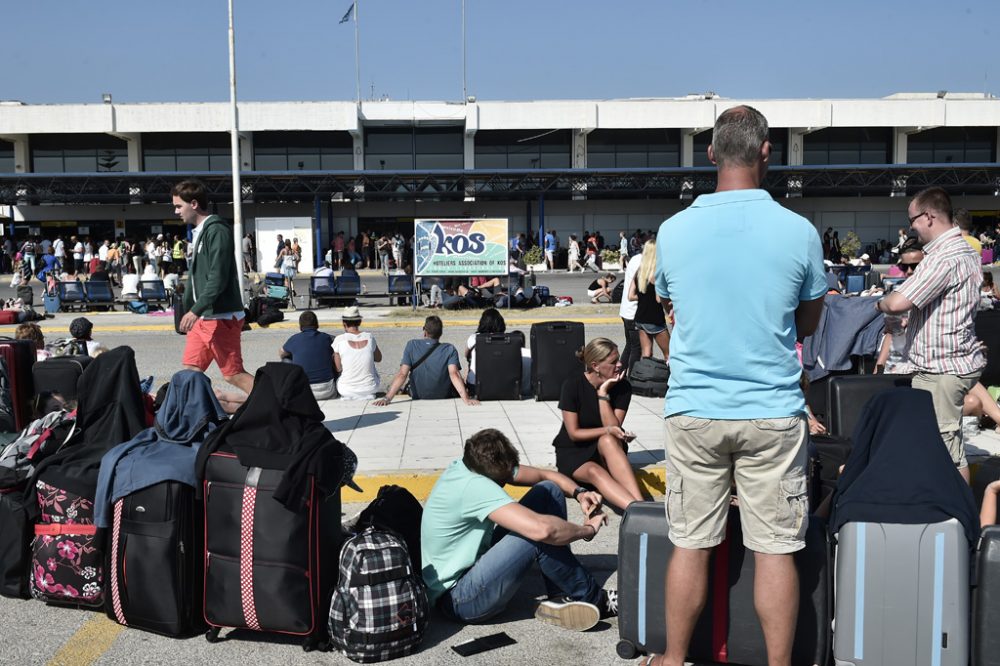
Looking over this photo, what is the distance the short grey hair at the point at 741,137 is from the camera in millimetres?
3225

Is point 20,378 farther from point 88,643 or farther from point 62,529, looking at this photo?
point 88,643

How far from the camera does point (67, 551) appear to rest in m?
4.33

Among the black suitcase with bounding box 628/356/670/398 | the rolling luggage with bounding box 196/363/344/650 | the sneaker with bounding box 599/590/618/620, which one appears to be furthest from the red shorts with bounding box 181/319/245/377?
the black suitcase with bounding box 628/356/670/398

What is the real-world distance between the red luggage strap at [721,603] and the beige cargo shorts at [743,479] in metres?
0.27

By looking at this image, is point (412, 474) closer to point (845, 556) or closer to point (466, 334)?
point (845, 556)

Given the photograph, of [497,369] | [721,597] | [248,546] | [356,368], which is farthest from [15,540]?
[497,369]

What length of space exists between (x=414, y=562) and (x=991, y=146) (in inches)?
2130

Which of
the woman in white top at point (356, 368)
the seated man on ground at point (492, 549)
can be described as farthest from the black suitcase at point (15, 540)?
the woman in white top at point (356, 368)

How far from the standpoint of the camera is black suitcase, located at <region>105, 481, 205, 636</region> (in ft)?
13.1

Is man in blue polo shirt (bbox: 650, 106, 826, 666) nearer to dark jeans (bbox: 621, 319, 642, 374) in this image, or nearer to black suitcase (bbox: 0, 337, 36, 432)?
black suitcase (bbox: 0, 337, 36, 432)

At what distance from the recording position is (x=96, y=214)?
1836 inches

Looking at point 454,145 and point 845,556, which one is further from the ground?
point 454,145

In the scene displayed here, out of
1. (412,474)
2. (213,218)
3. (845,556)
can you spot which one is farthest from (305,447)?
(213,218)

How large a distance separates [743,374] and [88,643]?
298 cm
